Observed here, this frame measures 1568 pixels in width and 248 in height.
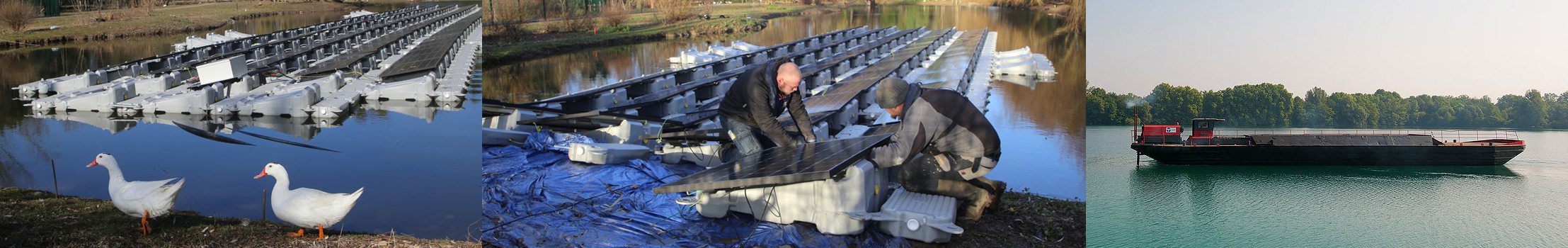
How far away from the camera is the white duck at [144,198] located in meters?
3.44

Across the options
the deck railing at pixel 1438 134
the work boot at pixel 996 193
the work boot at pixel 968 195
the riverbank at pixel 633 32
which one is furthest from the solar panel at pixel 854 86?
the deck railing at pixel 1438 134

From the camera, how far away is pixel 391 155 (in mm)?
5680

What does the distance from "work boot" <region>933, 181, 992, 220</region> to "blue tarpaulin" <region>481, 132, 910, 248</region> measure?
0.46 metres

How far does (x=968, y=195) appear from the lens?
10.5ft

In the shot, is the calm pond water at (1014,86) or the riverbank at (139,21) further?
the riverbank at (139,21)

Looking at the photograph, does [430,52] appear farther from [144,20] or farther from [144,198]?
[144,198]

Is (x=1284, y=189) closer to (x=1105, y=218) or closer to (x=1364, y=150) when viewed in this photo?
(x=1364, y=150)

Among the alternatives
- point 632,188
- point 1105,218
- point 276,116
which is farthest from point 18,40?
point 1105,218

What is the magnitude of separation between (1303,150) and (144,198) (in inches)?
625

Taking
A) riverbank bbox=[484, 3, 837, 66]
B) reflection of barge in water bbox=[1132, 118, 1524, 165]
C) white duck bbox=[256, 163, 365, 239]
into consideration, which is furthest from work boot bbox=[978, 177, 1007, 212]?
reflection of barge in water bbox=[1132, 118, 1524, 165]

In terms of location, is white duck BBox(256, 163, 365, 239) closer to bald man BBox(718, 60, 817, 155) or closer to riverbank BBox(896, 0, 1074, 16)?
bald man BBox(718, 60, 817, 155)

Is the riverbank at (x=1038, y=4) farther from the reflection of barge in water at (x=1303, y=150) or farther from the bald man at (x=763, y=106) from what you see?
the reflection of barge in water at (x=1303, y=150)

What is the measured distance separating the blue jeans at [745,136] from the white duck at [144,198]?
2.64 m

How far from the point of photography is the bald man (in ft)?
11.9
